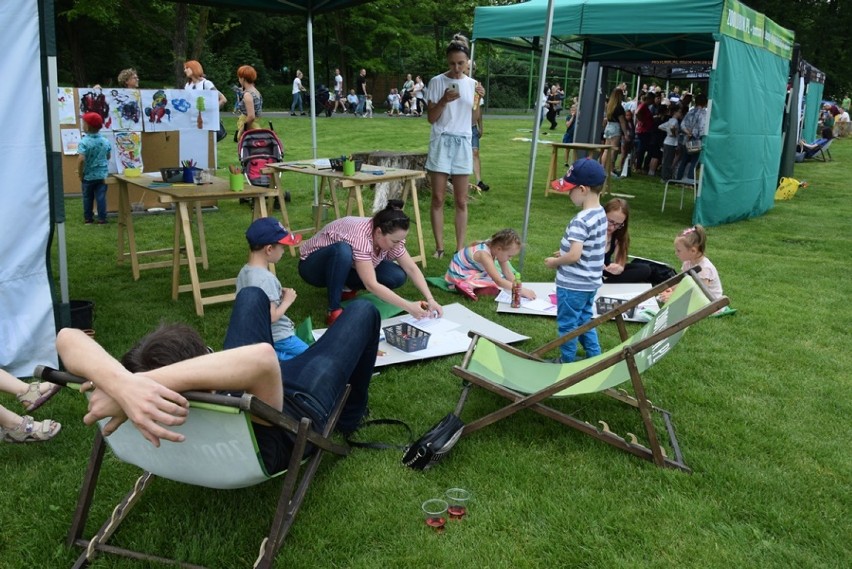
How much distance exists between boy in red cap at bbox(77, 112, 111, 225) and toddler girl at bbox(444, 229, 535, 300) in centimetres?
417

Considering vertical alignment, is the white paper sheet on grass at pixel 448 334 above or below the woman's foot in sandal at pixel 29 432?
above

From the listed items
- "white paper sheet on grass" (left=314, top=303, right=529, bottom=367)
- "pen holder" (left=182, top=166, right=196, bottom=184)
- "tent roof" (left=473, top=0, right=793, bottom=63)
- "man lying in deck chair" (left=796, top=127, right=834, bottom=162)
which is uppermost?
"tent roof" (left=473, top=0, right=793, bottom=63)

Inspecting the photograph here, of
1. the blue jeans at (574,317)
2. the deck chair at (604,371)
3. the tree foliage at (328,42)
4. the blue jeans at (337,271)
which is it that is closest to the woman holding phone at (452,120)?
the blue jeans at (337,271)

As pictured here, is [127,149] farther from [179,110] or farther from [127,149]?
[179,110]

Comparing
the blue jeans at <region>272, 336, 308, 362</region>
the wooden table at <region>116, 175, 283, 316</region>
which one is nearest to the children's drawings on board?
the wooden table at <region>116, 175, 283, 316</region>

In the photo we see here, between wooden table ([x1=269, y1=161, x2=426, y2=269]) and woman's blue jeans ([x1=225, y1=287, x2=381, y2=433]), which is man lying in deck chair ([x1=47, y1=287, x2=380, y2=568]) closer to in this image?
woman's blue jeans ([x1=225, y1=287, x2=381, y2=433])

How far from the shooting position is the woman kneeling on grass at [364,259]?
14.8ft

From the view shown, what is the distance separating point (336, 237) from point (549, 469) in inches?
98.2

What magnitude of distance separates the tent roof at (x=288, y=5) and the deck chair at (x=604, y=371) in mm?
4665

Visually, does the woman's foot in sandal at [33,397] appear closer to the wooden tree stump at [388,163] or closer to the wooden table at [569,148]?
the wooden tree stump at [388,163]

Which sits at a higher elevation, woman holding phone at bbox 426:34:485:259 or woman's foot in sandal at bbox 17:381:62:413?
woman holding phone at bbox 426:34:485:259

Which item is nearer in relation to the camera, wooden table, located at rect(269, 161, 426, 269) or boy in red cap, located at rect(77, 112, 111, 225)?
wooden table, located at rect(269, 161, 426, 269)

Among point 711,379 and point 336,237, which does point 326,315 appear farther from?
point 711,379

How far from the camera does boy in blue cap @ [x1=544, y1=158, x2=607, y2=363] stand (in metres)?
3.78
